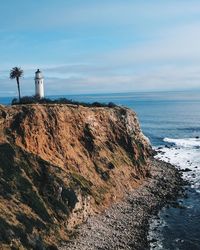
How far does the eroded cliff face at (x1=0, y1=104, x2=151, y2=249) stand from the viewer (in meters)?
50.7

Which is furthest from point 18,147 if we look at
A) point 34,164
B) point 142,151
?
point 142,151

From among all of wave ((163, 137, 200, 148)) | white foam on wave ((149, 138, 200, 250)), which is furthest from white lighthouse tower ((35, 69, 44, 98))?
wave ((163, 137, 200, 148))

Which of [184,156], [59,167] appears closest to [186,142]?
[184,156]

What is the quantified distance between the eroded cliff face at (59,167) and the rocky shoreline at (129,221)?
4.92ft

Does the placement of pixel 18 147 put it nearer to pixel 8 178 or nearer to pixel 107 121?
pixel 8 178

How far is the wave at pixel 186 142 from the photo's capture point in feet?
395

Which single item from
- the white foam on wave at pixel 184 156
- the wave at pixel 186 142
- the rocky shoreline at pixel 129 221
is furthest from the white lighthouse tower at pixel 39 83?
the wave at pixel 186 142

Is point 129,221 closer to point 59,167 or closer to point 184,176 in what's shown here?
point 59,167

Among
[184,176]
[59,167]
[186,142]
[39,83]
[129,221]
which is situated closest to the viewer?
[129,221]

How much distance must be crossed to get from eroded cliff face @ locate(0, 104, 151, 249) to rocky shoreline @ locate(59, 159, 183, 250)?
1501mm

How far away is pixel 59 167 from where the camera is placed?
60188mm

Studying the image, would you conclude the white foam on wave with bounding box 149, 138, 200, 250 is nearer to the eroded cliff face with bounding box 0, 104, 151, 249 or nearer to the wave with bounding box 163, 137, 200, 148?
the wave with bounding box 163, 137, 200, 148

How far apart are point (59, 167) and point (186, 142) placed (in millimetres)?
70126

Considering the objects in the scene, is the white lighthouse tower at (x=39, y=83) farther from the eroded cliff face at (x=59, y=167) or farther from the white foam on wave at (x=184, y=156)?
the white foam on wave at (x=184, y=156)
